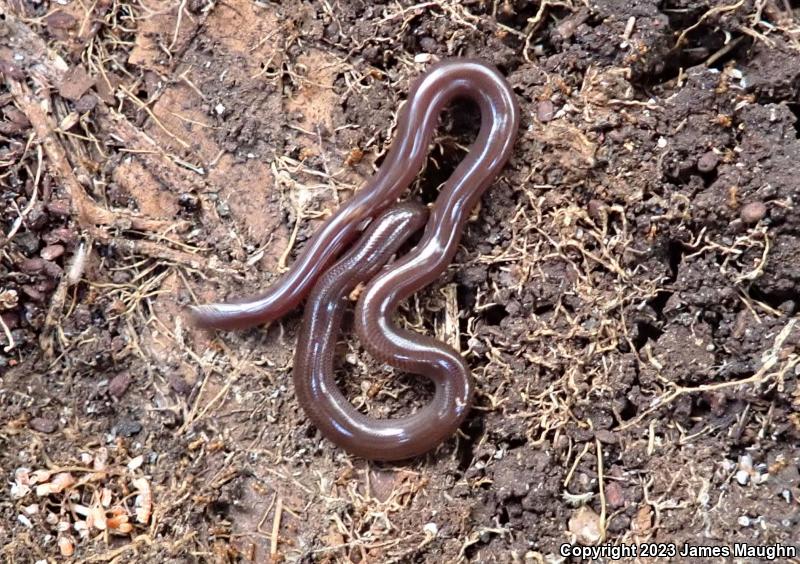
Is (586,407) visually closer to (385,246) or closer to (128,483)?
(385,246)

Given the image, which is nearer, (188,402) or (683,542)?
(683,542)

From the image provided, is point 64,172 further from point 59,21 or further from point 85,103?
point 59,21

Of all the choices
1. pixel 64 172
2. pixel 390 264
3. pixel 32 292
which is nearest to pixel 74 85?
pixel 64 172

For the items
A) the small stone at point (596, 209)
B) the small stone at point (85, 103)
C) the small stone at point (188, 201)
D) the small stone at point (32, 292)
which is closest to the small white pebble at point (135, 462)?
the small stone at point (32, 292)

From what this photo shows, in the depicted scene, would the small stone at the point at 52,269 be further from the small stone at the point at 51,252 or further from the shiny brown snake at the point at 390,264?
the shiny brown snake at the point at 390,264

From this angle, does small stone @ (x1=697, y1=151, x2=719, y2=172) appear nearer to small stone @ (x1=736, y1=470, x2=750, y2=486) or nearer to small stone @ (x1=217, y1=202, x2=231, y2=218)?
small stone @ (x1=736, y1=470, x2=750, y2=486)

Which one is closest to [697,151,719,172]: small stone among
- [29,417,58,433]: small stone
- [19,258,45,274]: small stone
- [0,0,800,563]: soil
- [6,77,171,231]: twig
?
[0,0,800,563]: soil

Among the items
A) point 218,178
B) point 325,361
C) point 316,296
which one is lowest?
point 325,361

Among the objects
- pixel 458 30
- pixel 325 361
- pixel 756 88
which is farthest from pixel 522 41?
pixel 325 361
